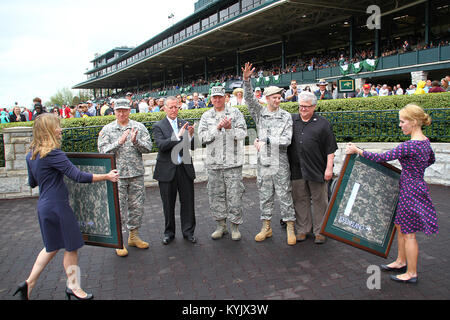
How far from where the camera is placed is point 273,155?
16.1 feet

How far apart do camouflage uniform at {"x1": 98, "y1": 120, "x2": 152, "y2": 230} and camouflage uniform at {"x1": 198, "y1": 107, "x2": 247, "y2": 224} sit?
2.94 feet

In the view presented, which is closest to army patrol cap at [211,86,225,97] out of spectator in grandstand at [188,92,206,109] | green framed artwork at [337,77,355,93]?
green framed artwork at [337,77,355,93]

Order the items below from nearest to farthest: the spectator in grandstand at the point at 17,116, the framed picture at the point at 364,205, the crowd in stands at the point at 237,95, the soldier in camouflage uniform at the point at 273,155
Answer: the framed picture at the point at 364,205 < the soldier in camouflage uniform at the point at 273,155 < the crowd in stands at the point at 237,95 < the spectator in grandstand at the point at 17,116

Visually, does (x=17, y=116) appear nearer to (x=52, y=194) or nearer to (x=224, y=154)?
(x=224, y=154)

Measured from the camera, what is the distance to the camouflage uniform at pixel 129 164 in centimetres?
477

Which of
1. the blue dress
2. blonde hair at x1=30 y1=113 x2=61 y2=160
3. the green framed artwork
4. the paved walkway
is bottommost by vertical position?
the paved walkway

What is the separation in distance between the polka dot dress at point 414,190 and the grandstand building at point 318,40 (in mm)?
12305

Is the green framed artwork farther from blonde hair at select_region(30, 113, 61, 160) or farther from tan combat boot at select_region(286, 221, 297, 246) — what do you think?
blonde hair at select_region(30, 113, 61, 160)

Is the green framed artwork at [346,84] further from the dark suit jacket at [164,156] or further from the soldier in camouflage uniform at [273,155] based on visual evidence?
the dark suit jacket at [164,156]

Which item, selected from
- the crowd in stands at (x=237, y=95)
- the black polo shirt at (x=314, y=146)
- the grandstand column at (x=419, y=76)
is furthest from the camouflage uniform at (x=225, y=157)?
the grandstand column at (x=419, y=76)

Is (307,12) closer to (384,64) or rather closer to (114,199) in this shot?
(384,64)

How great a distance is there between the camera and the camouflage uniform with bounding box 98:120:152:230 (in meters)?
4.77
